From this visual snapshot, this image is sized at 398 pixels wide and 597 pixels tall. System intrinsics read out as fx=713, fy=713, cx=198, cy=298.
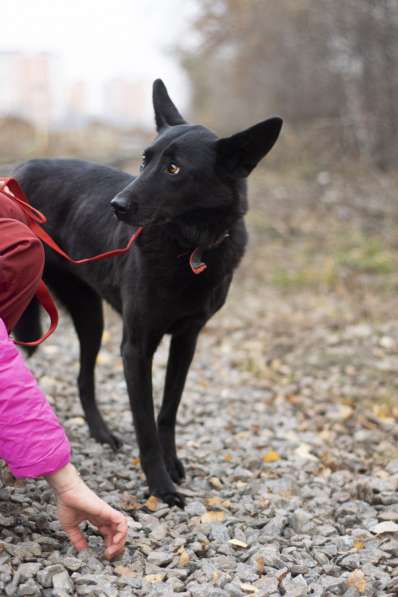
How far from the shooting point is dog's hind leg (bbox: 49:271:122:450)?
4.03 m

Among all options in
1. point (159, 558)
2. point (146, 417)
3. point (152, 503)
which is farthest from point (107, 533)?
point (146, 417)

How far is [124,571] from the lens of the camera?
260 cm

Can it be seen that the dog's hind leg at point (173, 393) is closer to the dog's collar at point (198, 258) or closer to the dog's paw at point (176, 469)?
the dog's paw at point (176, 469)

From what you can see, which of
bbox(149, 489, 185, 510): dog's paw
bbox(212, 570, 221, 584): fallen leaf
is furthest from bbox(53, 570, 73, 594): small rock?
bbox(149, 489, 185, 510): dog's paw

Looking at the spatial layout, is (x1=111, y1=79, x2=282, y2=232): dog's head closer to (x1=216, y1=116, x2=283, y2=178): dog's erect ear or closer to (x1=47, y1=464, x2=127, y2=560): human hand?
(x1=216, y1=116, x2=283, y2=178): dog's erect ear

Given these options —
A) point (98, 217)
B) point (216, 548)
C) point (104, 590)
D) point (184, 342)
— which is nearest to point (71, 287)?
point (98, 217)

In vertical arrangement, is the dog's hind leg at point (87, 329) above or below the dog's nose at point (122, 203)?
below

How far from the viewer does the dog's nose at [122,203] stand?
9.61 ft

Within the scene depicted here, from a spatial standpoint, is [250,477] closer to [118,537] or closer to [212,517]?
[212,517]

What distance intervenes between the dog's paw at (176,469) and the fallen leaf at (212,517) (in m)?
0.45

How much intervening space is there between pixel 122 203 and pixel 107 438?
165cm

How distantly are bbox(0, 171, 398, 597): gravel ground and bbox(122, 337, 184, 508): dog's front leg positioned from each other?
10cm

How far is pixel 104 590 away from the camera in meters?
2.40

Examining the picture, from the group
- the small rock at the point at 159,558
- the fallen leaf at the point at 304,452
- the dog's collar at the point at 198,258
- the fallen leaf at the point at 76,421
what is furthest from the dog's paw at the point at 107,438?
the dog's collar at the point at 198,258
